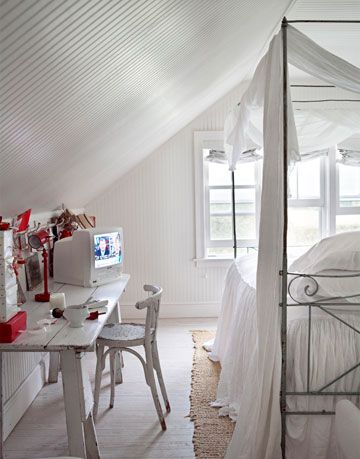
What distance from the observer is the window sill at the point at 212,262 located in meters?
5.30

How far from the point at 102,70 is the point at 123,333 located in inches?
68.3

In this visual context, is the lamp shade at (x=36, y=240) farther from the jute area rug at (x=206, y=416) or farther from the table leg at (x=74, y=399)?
the jute area rug at (x=206, y=416)

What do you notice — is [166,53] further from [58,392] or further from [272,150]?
[58,392]

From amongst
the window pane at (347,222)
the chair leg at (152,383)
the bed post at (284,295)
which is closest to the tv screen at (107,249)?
the chair leg at (152,383)

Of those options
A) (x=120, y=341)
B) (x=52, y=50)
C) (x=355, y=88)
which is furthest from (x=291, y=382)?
(x=52, y=50)

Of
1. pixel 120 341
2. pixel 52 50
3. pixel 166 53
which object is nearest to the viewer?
pixel 52 50

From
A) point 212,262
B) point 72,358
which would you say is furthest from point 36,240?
point 212,262

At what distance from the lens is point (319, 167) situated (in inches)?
212

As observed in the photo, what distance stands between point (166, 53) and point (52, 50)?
0.97 metres

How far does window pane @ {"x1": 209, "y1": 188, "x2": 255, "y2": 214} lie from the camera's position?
5.36 metres

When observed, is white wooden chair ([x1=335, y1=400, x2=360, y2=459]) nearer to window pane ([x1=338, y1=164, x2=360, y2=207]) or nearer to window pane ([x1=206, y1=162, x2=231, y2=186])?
window pane ([x1=206, y1=162, x2=231, y2=186])

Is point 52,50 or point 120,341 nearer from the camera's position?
point 52,50

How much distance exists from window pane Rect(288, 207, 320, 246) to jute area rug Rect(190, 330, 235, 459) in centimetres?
194

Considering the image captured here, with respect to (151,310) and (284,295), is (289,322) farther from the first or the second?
(151,310)
